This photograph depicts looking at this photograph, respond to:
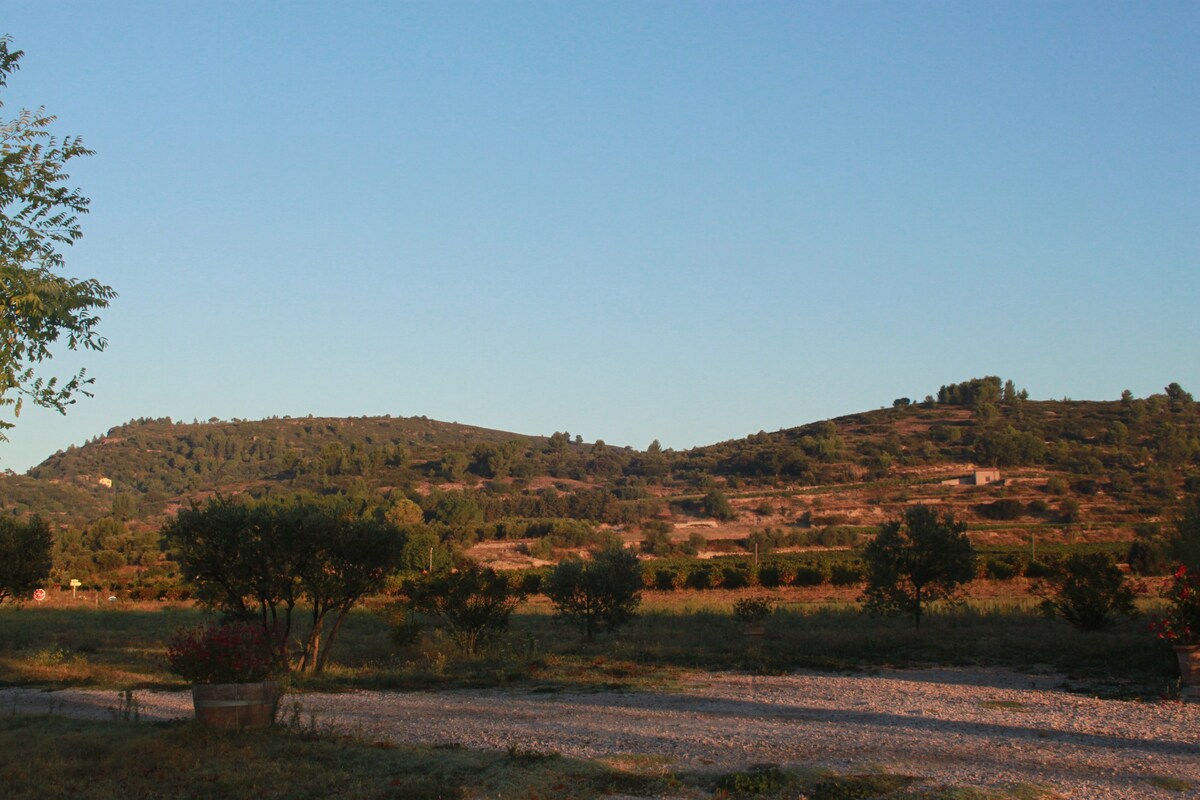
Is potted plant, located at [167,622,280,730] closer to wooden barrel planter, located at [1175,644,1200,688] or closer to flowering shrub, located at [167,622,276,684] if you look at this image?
flowering shrub, located at [167,622,276,684]

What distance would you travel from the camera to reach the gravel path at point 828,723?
33.3 ft

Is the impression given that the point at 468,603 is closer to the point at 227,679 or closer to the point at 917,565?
the point at 227,679

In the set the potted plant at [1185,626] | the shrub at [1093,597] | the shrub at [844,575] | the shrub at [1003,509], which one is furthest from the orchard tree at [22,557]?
the shrub at [1003,509]

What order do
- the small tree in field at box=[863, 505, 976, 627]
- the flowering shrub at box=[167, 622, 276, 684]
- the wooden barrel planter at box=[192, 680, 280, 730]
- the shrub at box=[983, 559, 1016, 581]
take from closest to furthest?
the wooden barrel planter at box=[192, 680, 280, 730]
the flowering shrub at box=[167, 622, 276, 684]
the small tree in field at box=[863, 505, 976, 627]
the shrub at box=[983, 559, 1016, 581]

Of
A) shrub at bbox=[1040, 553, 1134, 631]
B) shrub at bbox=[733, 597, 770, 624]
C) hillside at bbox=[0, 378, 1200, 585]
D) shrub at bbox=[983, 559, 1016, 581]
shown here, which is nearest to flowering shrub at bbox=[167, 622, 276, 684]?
shrub at bbox=[733, 597, 770, 624]

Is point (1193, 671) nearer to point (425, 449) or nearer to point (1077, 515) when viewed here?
point (1077, 515)

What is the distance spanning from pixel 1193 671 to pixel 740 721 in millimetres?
7606

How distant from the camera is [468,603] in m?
26.2

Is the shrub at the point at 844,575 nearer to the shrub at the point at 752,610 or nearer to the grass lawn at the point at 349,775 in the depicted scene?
the shrub at the point at 752,610

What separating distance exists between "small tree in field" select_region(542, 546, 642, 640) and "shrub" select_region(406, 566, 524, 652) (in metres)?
3.84

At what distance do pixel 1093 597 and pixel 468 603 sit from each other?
16171 mm

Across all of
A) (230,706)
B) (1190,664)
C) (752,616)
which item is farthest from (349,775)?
(752,616)

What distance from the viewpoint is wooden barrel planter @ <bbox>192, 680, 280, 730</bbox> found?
11.8 m

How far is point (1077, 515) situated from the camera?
7619 cm
